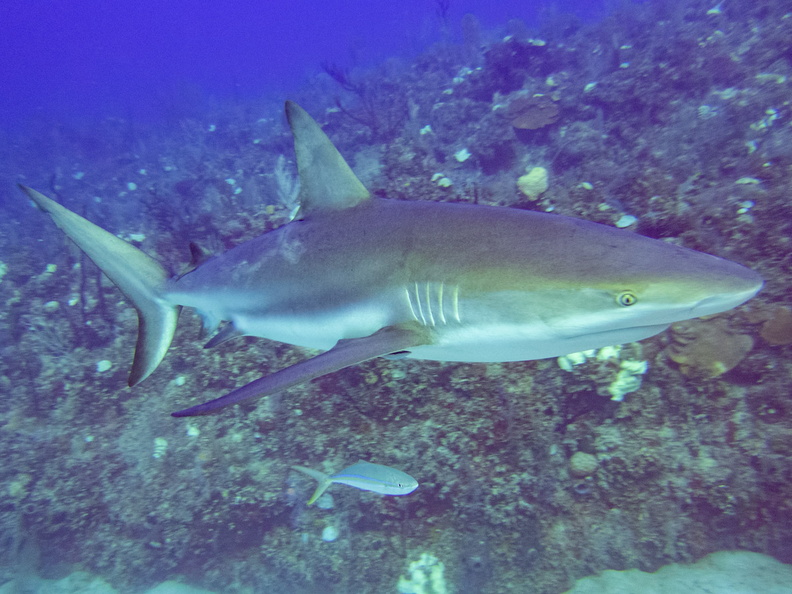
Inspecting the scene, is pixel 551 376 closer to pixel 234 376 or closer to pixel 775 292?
pixel 775 292

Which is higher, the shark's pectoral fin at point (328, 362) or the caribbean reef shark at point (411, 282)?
the caribbean reef shark at point (411, 282)

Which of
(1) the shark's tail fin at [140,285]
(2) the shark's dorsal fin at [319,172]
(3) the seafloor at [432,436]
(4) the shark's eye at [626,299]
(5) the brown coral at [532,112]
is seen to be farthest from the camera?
(5) the brown coral at [532,112]

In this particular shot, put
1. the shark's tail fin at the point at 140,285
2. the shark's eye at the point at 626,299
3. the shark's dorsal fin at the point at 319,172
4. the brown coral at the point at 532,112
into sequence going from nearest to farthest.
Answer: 1. the shark's eye at the point at 626,299
2. the shark's dorsal fin at the point at 319,172
3. the shark's tail fin at the point at 140,285
4. the brown coral at the point at 532,112

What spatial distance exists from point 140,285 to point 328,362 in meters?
2.53

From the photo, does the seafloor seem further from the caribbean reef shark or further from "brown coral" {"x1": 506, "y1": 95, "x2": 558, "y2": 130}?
"brown coral" {"x1": 506, "y1": 95, "x2": 558, "y2": 130}

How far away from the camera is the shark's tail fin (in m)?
3.34

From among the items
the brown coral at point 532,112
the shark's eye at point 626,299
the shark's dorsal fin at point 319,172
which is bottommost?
the shark's eye at point 626,299

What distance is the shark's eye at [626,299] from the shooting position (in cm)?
165

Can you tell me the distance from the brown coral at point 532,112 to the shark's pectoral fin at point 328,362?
34.4ft

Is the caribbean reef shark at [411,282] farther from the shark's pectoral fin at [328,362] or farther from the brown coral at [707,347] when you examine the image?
the brown coral at [707,347]

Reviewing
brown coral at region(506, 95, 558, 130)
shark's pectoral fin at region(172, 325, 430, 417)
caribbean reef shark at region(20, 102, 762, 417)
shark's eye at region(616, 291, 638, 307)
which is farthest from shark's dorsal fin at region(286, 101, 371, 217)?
brown coral at region(506, 95, 558, 130)

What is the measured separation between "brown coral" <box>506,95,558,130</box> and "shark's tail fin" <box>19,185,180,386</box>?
10.3 m

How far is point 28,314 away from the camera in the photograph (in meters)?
6.70

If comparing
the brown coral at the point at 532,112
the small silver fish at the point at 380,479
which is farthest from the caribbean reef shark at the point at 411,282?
the brown coral at the point at 532,112
